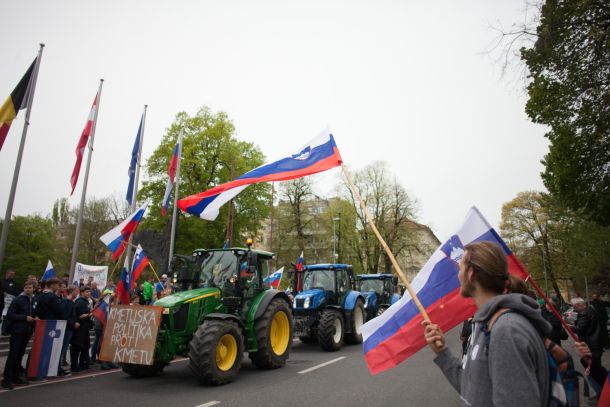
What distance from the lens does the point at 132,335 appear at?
22.9 feet

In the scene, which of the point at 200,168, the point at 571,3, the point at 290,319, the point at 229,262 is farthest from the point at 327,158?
the point at 200,168

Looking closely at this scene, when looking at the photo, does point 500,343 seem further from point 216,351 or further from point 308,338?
point 308,338

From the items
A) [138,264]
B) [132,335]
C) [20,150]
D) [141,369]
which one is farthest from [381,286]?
[20,150]

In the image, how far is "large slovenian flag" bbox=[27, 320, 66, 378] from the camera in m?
7.53

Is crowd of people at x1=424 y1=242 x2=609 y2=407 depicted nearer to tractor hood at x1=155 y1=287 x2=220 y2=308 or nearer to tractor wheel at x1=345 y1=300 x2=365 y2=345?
tractor hood at x1=155 y1=287 x2=220 y2=308

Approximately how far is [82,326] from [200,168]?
22652mm

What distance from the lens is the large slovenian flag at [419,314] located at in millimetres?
3238

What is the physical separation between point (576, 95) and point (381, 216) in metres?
29.7

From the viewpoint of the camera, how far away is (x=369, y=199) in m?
42.0

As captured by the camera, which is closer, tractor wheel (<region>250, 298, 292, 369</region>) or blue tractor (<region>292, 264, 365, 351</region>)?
tractor wheel (<region>250, 298, 292, 369</region>)

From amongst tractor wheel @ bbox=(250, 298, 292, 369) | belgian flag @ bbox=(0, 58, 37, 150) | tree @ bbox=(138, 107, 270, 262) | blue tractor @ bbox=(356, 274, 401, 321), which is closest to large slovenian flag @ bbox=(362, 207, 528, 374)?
tractor wheel @ bbox=(250, 298, 292, 369)

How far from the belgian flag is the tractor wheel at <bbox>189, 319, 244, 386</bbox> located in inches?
262

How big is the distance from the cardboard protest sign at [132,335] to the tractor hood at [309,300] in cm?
548

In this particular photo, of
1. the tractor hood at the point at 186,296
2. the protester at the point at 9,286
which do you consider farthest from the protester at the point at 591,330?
the protester at the point at 9,286
